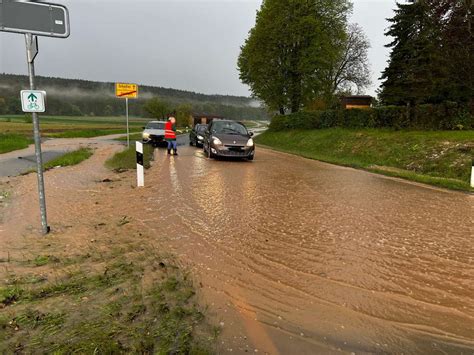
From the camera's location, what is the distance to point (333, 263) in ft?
13.5

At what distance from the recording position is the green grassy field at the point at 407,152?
11.8 m

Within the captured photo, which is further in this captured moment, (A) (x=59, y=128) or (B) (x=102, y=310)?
(A) (x=59, y=128)

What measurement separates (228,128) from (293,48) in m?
21.0

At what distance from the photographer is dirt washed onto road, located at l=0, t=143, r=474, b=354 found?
2.83 metres

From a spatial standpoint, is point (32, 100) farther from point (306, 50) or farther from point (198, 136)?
point (306, 50)

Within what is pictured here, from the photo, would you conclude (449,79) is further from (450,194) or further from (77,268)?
(77,268)

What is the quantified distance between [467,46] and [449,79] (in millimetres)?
1961

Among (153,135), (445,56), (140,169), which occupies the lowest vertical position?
(153,135)

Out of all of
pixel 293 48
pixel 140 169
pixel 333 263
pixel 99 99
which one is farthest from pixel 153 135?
pixel 99 99

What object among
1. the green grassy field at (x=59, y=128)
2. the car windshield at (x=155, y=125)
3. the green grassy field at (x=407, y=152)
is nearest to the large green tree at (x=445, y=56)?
the green grassy field at (x=407, y=152)

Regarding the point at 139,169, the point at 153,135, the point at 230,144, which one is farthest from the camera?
the point at 153,135

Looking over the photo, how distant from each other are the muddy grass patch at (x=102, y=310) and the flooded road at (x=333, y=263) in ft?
1.33

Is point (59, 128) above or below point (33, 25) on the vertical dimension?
below

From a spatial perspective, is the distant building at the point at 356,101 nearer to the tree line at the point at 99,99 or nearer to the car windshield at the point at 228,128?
the car windshield at the point at 228,128
